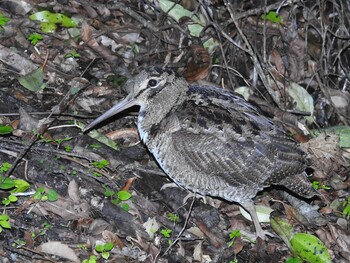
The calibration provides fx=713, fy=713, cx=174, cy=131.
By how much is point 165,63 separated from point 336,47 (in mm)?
2639

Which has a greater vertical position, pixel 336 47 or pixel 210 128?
pixel 210 128

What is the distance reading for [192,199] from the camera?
297 inches

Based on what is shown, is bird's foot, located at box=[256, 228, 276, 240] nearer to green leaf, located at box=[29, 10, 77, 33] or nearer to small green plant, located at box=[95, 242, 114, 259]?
small green plant, located at box=[95, 242, 114, 259]

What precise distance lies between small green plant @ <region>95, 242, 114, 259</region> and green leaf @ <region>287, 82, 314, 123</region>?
145 inches

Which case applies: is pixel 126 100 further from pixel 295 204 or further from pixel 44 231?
pixel 295 204

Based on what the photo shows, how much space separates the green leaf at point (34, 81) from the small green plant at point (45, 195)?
1.66 m

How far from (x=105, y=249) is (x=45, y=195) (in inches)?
32.1

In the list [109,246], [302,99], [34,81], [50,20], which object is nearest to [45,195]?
[109,246]

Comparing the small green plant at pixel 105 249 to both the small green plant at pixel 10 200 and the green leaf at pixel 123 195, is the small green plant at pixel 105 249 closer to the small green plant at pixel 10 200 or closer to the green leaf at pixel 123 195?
the green leaf at pixel 123 195

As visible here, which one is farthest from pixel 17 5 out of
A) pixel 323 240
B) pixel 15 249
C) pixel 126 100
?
pixel 323 240

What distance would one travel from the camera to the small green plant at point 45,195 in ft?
22.0

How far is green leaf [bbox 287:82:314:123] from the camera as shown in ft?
30.2

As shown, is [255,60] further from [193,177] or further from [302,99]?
[193,177]

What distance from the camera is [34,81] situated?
8.15 meters
